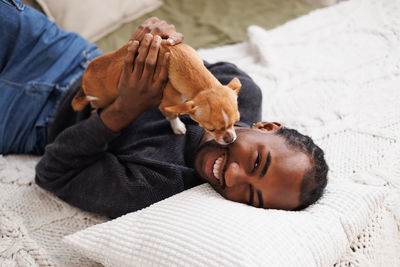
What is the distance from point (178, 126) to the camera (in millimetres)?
1117

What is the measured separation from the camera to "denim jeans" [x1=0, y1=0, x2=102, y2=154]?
→ 49.0 inches

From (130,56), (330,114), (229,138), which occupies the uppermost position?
(130,56)

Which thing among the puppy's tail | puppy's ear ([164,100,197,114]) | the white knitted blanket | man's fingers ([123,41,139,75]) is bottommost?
the white knitted blanket

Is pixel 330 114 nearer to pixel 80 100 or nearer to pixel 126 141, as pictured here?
pixel 126 141

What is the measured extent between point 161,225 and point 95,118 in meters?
0.47

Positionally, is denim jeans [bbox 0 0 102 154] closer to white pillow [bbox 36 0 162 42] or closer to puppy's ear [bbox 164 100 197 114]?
white pillow [bbox 36 0 162 42]

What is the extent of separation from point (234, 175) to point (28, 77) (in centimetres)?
97

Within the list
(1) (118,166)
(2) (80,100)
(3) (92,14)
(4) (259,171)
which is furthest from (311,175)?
(3) (92,14)

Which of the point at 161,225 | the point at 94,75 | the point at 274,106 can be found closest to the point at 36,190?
the point at 94,75

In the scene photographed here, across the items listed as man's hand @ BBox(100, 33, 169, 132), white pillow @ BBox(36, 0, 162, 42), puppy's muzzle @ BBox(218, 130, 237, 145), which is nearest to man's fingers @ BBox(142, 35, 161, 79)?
man's hand @ BBox(100, 33, 169, 132)

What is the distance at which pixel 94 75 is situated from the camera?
39.4 inches

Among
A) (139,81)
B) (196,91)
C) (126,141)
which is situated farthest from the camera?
(126,141)

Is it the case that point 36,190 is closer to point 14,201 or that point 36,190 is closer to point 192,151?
point 14,201

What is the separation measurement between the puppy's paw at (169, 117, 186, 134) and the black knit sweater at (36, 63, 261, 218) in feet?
0.08
